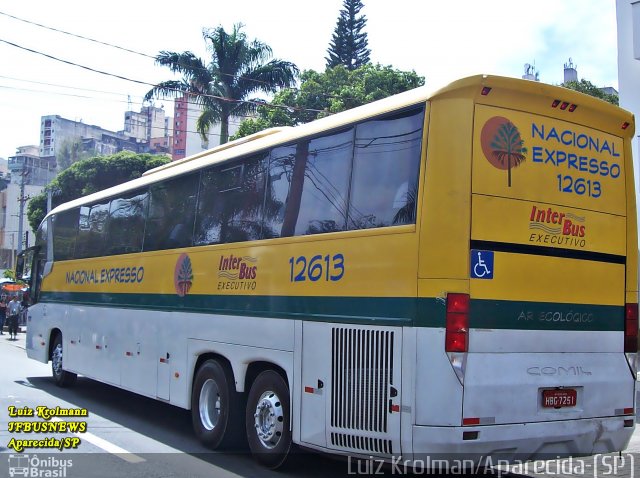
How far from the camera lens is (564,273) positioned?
648cm

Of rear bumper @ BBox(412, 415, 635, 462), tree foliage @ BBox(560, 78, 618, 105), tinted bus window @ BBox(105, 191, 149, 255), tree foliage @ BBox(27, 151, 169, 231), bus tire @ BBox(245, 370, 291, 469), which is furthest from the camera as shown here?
tree foliage @ BBox(27, 151, 169, 231)

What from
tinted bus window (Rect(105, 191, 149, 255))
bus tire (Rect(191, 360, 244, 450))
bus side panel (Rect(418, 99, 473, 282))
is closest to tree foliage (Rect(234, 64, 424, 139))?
tinted bus window (Rect(105, 191, 149, 255))

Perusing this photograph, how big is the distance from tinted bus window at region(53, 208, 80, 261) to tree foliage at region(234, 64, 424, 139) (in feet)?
56.0

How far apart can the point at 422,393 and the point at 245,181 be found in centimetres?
381

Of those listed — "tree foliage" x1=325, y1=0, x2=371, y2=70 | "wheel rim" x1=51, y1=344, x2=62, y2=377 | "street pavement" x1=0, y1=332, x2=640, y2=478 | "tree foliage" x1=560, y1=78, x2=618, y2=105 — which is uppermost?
"tree foliage" x1=325, y1=0, x2=371, y2=70

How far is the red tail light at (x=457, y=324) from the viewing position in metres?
5.77

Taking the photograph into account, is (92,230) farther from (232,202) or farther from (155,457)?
(155,457)

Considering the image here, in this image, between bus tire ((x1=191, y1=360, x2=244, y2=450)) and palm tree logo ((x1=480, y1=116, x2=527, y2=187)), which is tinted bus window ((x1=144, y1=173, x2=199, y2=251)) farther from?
palm tree logo ((x1=480, y1=116, x2=527, y2=187))

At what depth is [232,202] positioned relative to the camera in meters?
8.62

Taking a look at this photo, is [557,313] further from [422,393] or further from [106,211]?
[106,211]

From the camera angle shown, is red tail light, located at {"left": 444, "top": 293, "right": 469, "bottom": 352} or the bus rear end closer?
red tail light, located at {"left": 444, "top": 293, "right": 469, "bottom": 352}

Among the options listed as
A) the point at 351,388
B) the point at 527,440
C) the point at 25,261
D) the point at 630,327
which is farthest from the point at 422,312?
the point at 25,261

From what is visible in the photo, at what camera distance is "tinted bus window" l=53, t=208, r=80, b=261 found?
44.8ft

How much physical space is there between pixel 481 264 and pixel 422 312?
68 centimetres
